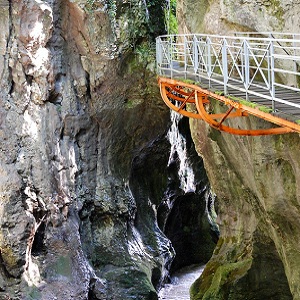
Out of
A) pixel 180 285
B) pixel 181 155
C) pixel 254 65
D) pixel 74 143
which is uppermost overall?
pixel 254 65

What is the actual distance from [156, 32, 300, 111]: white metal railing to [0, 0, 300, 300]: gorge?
1721 mm

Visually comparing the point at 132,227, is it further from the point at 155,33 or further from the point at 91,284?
the point at 155,33

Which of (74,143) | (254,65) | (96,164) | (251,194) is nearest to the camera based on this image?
(254,65)

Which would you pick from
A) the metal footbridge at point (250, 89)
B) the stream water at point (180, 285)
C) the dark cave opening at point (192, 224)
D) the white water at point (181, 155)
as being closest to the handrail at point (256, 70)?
the metal footbridge at point (250, 89)

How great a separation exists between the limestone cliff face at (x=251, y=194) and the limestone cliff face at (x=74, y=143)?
2176 millimetres

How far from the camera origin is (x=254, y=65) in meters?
13.2

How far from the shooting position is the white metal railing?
8875 millimetres

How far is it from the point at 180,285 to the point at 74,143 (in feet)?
19.4

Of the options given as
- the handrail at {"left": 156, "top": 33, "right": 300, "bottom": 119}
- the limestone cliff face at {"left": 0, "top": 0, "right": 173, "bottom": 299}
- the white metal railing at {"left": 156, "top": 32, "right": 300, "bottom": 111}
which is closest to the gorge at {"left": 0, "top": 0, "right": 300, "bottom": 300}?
the limestone cliff face at {"left": 0, "top": 0, "right": 173, "bottom": 299}

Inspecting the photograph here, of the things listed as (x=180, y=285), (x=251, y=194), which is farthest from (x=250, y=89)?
(x=180, y=285)

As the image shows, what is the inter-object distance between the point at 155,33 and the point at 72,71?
94.6 inches

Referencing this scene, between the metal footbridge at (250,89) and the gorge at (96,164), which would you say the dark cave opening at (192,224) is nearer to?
the gorge at (96,164)

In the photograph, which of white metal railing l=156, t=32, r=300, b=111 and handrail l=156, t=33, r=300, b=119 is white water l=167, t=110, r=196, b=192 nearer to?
white metal railing l=156, t=32, r=300, b=111

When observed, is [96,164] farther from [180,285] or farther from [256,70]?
[256,70]
